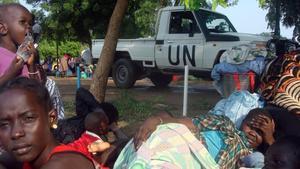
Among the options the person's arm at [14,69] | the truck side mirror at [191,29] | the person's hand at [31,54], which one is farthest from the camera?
the truck side mirror at [191,29]

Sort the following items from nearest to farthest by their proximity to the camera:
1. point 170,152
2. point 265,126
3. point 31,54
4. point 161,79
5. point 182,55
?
point 170,152 → point 31,54 → point 265,126 → point 182,55 → point 161,79

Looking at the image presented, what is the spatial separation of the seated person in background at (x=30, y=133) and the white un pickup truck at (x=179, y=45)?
9544 mm

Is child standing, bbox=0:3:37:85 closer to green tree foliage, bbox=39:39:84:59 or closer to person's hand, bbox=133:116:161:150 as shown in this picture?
person's hand, bbox=133:116:161:150

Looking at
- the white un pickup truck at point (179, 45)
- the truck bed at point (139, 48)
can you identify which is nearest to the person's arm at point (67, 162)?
the white un pickup truck at point (179, 45)

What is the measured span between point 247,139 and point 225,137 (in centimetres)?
45

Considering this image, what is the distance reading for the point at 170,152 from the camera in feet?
8.44

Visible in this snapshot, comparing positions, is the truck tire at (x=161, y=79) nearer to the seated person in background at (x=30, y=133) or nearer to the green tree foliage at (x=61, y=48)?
the seated person in background at (x=30, y=133)

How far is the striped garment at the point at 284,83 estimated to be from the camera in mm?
3959

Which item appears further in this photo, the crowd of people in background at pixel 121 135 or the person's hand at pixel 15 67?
the person's hand at pixel 15 67

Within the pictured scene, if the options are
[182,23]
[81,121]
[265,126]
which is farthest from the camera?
[182,23]

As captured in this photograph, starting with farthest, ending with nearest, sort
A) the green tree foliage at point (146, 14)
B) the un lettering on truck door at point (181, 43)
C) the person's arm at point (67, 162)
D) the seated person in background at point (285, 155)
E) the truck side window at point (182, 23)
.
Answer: the green tree foliage at point (146, 14) → the truck side window at point (182, 23) → the un lettering on truck door at point (181, 43) → the seated person in background at point (285, 155) → the person's arm at point (67, 162)

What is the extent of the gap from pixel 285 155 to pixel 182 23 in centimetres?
1011

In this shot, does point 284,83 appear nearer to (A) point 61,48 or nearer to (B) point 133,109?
(B) point 133,109

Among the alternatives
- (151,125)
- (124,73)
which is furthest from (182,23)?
(151,125)
